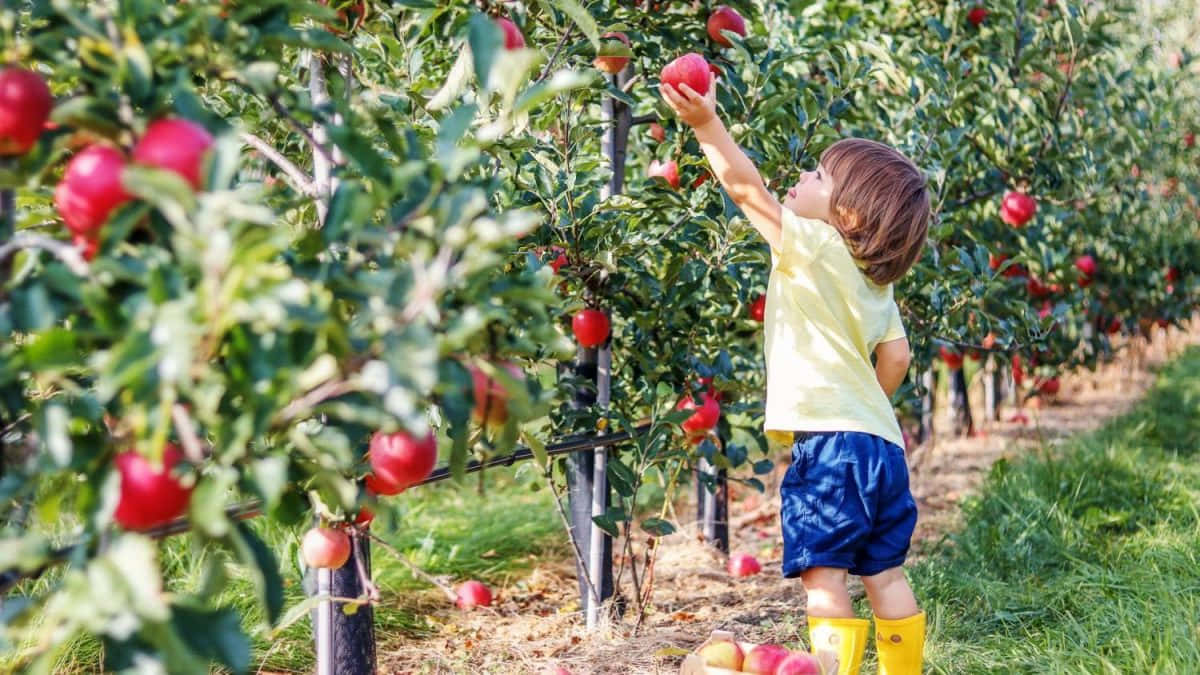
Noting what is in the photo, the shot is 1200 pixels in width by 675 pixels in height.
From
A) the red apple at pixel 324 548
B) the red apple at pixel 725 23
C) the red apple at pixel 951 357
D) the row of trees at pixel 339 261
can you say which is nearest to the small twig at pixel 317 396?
the row of trees at pixel 339 261

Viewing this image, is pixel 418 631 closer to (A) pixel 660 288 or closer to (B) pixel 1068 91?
(A) pixel 660 288

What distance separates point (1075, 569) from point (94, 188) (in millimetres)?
2664

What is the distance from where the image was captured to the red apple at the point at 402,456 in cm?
127

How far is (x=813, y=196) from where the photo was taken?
7.07 feet

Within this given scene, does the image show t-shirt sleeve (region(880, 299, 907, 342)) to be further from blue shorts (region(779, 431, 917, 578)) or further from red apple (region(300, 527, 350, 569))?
red apple (region(300, 527, 350, 569))

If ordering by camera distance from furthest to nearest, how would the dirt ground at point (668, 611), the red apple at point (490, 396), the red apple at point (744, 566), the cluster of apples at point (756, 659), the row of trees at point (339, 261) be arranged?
the red apple at point (744, 566), the dirt ground at point (668, 611), the cluster of apples at point (756, 659), the red apple at point (490, 396), the row of trees at point (339, 261)

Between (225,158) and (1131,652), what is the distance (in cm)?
206

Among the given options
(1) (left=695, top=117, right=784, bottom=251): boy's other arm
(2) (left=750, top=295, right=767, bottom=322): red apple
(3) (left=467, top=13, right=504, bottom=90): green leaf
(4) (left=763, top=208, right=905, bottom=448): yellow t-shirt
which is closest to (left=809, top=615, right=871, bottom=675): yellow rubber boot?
(4) (left=763, top=208, right=905, bottom=448): yellow t-shirt

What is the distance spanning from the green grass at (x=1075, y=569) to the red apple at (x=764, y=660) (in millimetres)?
651

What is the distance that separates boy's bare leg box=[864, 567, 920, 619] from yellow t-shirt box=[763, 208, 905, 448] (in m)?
0.27

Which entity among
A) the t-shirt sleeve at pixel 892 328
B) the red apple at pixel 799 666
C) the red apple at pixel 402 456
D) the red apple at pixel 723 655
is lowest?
the red apple at pixel 723 655

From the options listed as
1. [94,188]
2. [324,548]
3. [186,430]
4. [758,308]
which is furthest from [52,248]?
[758,308]

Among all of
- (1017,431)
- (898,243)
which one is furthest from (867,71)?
(1017,431)

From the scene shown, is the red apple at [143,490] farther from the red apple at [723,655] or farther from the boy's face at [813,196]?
the boy's face at [813,196]
